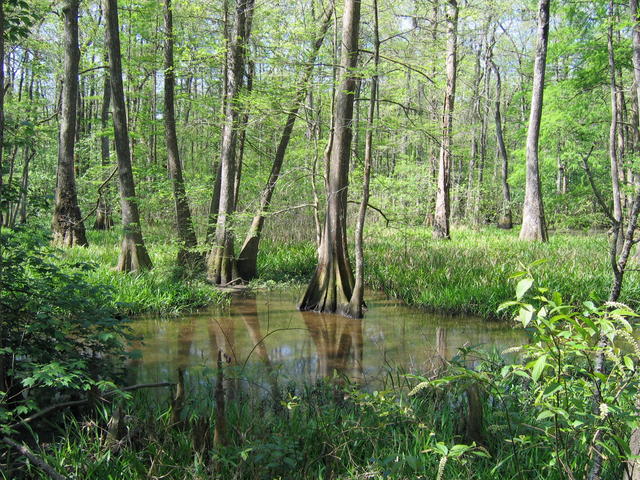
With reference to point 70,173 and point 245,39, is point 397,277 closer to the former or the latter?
point 245,39

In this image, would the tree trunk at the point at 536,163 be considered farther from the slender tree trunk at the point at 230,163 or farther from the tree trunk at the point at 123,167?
the tree trunk at the point at 123,167

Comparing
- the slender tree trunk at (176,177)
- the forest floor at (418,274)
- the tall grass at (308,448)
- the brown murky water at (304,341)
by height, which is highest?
the slender tree trunk at (176,177)

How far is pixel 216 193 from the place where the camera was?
11.8 metres

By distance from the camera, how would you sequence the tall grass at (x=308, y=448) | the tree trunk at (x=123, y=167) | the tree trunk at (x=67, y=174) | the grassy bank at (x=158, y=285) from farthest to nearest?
the tree trunk at (x=67, y=174) → the tree trunk at (x=123, y=167) → the grassy bank at (x=158, y=285) → the tall grass at (x=308, y=448)

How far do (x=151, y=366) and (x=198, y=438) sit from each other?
321 cm

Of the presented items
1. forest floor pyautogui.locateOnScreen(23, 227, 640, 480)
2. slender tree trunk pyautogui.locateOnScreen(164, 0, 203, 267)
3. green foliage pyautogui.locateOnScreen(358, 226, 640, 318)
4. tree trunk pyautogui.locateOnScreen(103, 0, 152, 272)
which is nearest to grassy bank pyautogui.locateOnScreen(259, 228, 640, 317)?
green foliage pyautogui.locateOnScreen(358, 226, 640, 318)

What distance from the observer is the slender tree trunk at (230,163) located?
1005 cm

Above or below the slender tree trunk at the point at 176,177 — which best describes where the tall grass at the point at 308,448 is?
below

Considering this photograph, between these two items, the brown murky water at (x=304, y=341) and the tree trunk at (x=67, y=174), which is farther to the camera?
the tree trunk at (x=67, y=174)

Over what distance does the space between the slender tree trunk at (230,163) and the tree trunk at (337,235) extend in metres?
2.00

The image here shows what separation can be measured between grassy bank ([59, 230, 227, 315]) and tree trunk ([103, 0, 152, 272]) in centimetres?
37

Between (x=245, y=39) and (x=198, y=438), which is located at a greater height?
(x=245, y=39)

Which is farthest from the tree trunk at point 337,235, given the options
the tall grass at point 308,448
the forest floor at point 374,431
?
the tall grass at point 308,448

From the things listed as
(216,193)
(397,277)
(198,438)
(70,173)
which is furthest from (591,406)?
(70,173)
